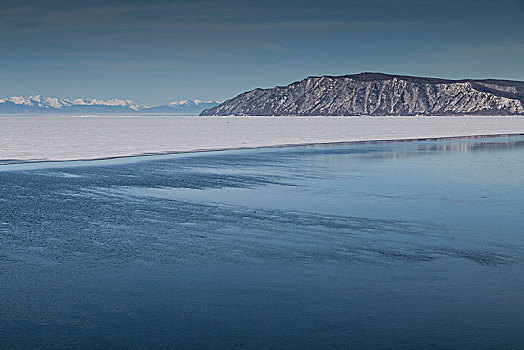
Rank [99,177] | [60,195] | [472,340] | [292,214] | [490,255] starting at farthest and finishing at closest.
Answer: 1. [99,177]
2. [60,195]
3. [292,214]
4. [490,255]
5. [472,340]

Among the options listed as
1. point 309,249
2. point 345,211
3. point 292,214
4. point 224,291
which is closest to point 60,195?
point 292,214

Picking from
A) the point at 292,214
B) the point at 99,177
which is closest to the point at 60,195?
the point at 99,177

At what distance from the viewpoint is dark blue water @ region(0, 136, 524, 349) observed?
6.14 meters

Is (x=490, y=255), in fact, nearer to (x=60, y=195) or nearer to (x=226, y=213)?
(x=226, y=213)

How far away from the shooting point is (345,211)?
13.1m

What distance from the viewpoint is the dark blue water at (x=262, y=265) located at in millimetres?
6145

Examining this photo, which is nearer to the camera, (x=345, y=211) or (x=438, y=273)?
(x=438, y=273)

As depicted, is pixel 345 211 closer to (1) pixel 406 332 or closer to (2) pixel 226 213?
(2) pixel 226 213

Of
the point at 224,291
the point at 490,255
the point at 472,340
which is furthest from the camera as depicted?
the point at 490,255

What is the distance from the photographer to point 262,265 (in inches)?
341

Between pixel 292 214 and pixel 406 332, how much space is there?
677 centimetres

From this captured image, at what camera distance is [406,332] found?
20.1 feet

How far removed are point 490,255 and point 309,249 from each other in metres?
2.77

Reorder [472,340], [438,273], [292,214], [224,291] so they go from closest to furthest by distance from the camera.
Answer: [472,340] → [224,291] → [438,273] → [292,214]
